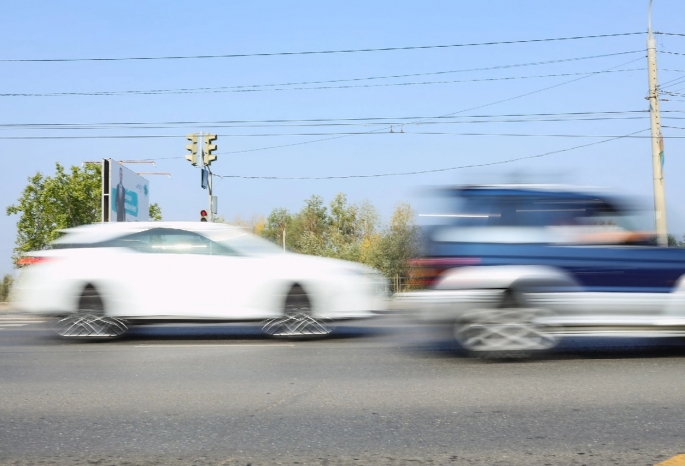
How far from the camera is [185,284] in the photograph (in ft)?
33.0

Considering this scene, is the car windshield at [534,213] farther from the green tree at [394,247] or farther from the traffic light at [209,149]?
the green tree at [394,247]

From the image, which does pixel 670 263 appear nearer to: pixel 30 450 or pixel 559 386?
pixel 559 386

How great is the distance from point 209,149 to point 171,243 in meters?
15.1

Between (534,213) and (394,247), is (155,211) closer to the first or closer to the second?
(394,247)

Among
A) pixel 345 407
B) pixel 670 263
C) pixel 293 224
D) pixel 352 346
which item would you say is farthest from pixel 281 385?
pixel 293 224

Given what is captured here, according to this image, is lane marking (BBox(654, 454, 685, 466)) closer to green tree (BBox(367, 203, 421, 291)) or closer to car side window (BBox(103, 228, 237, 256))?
car side window (BBox(103, 228, 237, 256))

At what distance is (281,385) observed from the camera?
21.7 ft

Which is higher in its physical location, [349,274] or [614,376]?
[349,274]

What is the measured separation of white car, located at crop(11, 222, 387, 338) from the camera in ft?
32.9

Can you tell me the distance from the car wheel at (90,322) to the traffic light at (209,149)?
15.0m

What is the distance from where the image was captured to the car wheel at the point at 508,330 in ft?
25.9

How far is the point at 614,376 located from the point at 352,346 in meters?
3.49

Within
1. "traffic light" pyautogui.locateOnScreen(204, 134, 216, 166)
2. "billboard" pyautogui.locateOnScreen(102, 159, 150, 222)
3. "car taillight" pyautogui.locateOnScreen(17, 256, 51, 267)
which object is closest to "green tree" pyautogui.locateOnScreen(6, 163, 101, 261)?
"billboard" pyautogui.locateOnScreen(102, 159, 150, 222)

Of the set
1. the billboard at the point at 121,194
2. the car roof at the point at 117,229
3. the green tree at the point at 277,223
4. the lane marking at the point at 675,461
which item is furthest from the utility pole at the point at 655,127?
the green tree at the point at 277,223
